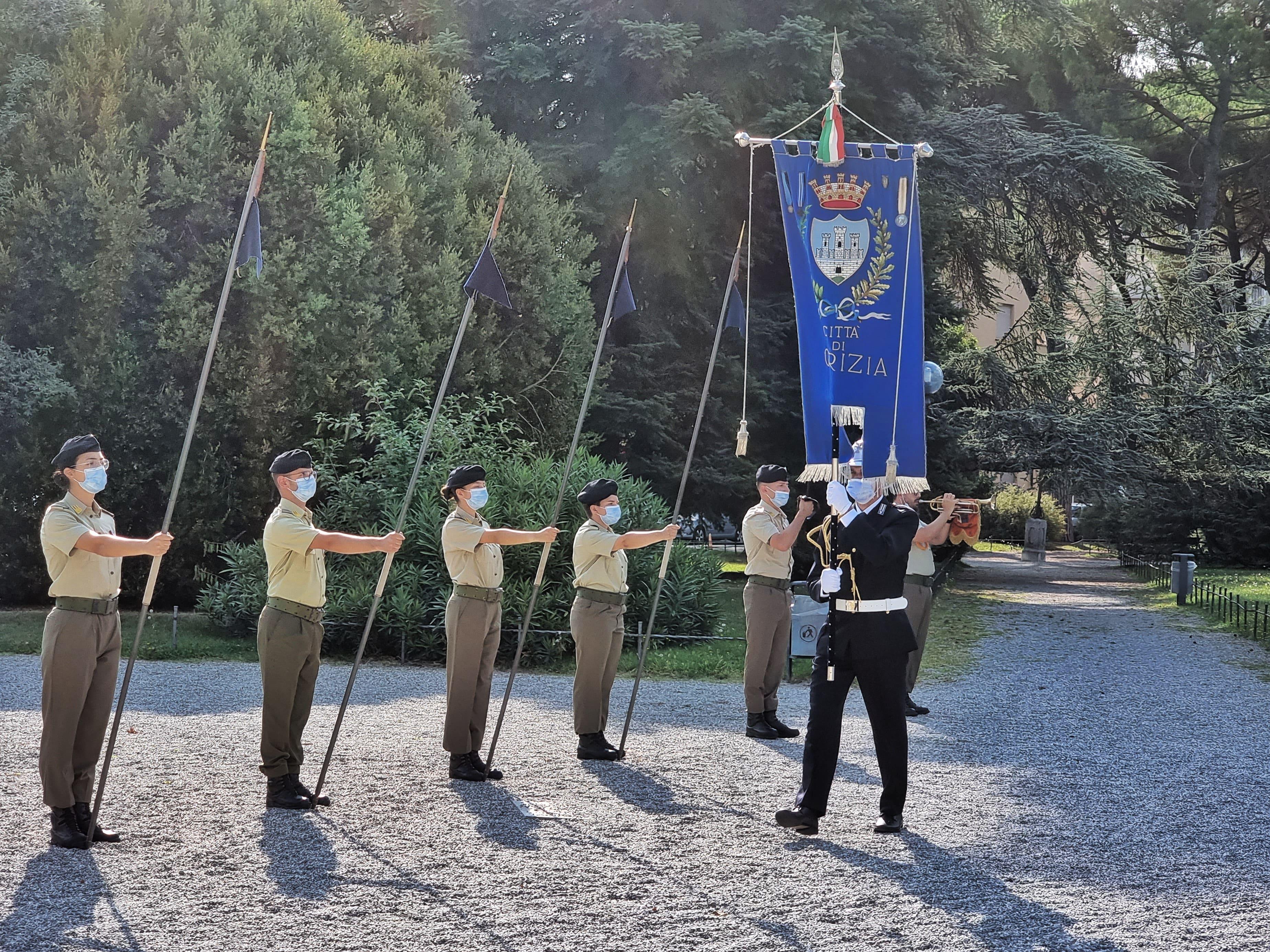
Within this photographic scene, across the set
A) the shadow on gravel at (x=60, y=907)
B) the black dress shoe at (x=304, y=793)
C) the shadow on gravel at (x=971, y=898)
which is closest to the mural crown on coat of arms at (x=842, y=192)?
the shadow on gravel at (x=971, y=898)

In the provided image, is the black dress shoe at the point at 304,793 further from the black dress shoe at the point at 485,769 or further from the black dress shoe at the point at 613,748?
the black dress shoe at the point at 613,748

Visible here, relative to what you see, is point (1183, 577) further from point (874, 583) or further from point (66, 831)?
point (66, 831)

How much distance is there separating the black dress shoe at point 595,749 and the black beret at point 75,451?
3.53 m

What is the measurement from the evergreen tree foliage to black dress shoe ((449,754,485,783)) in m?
9.04

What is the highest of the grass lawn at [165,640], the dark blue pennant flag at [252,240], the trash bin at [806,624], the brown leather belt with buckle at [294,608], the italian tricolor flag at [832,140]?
the italian tricolor flag at [832,140]

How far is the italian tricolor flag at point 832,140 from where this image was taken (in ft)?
44.1

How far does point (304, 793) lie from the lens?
7152mm

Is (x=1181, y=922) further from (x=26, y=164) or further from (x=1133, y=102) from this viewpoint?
(x=1133, y=102)

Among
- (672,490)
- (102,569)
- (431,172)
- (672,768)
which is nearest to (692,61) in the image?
(431,172)

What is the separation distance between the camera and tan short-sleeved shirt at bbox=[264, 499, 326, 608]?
7117 millimetres

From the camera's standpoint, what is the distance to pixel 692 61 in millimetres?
21219

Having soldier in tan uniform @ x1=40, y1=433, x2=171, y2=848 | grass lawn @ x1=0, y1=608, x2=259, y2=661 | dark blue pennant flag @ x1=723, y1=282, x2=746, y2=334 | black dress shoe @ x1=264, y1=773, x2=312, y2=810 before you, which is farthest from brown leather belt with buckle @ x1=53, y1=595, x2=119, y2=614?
grass lawn @ x1=0, y1=608, x2=259, y2=661

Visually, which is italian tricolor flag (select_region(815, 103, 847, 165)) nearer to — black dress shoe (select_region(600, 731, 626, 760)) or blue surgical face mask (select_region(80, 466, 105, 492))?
black dress shoe (select_region(600, 731, 626, 760))

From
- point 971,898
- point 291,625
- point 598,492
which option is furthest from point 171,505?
point 971,898
